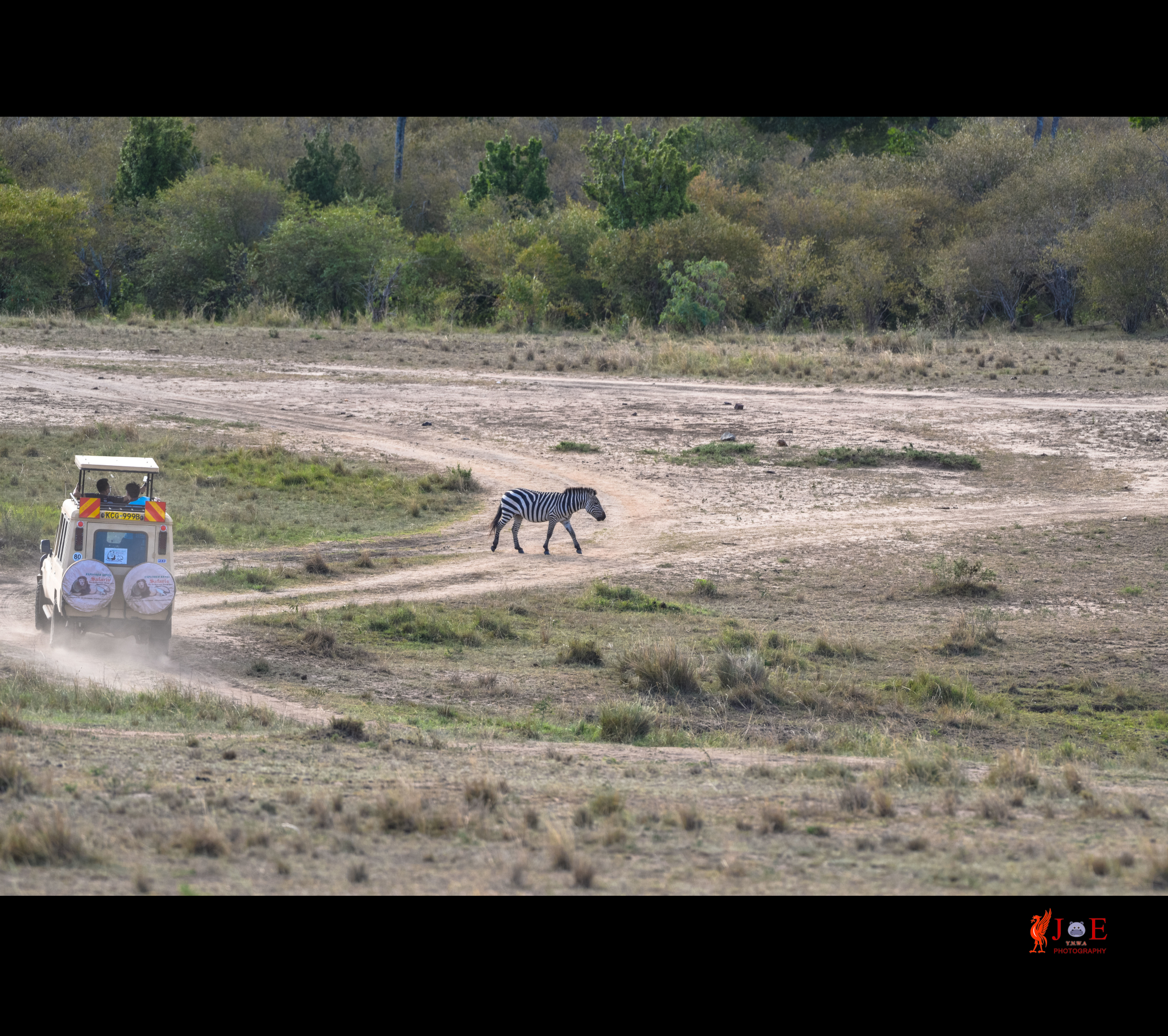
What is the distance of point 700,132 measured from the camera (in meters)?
69.5

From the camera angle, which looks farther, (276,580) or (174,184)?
(174,184)

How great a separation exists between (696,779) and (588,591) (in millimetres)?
8753

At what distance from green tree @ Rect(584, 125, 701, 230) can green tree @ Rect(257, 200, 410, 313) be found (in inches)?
389

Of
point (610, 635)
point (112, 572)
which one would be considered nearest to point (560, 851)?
point (112, 572)

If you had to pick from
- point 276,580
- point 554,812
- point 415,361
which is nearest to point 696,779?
point 554,812

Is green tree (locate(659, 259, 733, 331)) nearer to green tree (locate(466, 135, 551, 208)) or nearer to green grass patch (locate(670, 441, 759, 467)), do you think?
green tree (locate(466, 135, 551, 208))

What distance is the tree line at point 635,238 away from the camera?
51.4 meters

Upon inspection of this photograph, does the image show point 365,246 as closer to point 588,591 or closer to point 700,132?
point 700,132

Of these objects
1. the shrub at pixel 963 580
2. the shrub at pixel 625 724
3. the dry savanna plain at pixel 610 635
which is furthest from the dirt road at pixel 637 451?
the shrub at pixel 625 724

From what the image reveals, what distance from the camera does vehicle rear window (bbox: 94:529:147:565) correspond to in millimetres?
13188

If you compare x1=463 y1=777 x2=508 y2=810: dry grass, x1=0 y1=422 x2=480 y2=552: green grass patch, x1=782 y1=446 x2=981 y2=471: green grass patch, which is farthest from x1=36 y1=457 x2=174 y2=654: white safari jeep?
x1=782 y1=446 x2=981 y2=471: green grass patch

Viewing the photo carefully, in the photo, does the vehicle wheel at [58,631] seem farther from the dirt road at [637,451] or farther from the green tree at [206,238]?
the green tree at [206,238]
